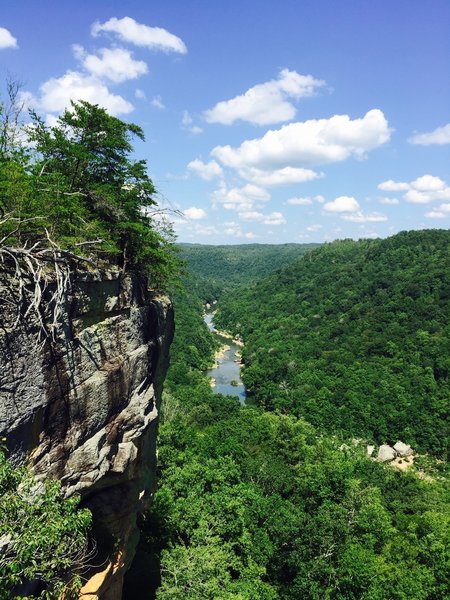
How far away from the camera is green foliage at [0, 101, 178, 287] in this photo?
10805mm

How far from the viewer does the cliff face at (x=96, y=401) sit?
867 centimetres

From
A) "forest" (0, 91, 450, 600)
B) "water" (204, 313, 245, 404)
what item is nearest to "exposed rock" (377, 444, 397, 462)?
"forest" (0, 91, 450, 600)

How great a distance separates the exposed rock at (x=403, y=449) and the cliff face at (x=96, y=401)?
4649 centimetres

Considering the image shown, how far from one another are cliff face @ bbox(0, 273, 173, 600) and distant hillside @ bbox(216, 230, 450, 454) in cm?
4811

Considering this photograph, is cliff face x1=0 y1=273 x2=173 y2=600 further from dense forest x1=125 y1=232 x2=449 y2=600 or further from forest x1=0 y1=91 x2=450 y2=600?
dense forest x1=125 y1=232 x2=449 y2=600

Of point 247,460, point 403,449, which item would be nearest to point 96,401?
point 247,460

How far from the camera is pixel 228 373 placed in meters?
85.4

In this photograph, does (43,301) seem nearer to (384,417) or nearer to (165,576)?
(165,576)

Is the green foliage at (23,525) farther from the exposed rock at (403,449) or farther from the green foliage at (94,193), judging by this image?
the exposed rock at (403,449)

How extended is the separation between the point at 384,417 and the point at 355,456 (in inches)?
721

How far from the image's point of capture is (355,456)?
4000 centimetres

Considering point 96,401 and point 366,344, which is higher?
point 96,401

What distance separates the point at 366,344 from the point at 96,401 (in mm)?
70316

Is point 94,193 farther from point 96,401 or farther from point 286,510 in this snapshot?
point 286,510
